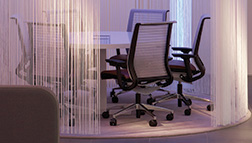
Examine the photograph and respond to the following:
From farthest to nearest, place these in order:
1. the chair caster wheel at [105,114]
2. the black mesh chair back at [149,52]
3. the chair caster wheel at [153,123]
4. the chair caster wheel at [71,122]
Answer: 1. the chair caster wheel at [105,114]
2. the chair caster wheel at [153,123]
3. the black mesh chair back at [149,52]
4. the chair caster wheel at [71,122]

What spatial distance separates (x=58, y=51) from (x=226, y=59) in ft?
5.40

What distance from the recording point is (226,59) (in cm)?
530

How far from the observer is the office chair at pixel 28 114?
259cm

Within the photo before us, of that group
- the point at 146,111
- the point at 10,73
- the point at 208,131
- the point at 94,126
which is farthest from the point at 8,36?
the point at 208,131

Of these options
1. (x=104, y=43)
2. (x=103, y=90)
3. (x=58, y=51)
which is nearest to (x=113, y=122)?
(x=103, y=90)

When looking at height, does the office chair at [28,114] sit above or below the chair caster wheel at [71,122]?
above

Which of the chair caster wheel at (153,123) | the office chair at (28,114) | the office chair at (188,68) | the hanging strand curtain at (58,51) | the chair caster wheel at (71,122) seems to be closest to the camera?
the office chair at (28,114)

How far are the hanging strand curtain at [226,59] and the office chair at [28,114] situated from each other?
291cm

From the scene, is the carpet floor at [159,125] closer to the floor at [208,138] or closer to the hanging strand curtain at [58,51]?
the floor at [208,138]

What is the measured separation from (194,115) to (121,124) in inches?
36.1

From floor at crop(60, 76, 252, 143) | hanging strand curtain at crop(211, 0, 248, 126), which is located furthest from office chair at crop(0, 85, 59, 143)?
hanging strand curtain at crop(211, 0, 248, 126)

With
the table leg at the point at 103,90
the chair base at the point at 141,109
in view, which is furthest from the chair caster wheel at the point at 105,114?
the table leg at the point at 103,90

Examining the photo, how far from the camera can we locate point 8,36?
4852mm

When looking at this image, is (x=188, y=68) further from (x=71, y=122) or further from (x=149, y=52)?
(x=71, y=122)
